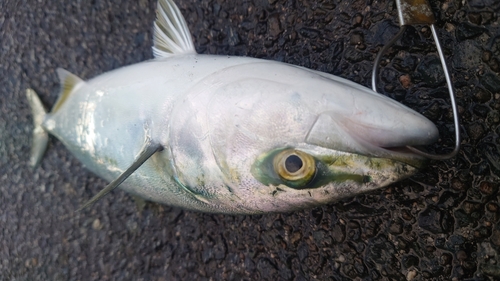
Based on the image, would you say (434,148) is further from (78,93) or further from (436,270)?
(78,93)

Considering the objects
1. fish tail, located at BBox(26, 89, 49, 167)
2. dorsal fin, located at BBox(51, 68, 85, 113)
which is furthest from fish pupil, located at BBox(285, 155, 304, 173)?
fish tail, located at BBox(26, 89, 49, 167)

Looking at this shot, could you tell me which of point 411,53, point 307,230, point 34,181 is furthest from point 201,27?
point 34,181

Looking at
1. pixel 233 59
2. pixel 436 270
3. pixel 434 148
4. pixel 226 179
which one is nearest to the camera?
pixel 226 179

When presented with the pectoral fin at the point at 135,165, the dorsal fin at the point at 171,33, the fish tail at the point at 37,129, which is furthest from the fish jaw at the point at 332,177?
the fish tail at the point at 37,129

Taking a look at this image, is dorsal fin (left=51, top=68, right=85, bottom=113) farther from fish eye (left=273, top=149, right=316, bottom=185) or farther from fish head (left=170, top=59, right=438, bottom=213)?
fish eye (left=273, top=149, right=316, bottom=185)

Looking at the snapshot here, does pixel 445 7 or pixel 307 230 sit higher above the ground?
pixel 445 7

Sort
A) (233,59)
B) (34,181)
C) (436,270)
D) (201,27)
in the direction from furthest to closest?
→ (34,181), (201,27), (436,270), (233,59)

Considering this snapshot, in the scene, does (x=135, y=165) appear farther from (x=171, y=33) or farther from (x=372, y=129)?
(x=372, y=129)

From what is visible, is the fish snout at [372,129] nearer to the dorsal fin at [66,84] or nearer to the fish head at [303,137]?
the fish head at [303,137]
